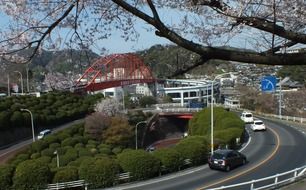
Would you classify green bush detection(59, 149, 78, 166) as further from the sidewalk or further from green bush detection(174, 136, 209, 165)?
the sidewalk

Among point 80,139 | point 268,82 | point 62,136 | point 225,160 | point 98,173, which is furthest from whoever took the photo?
point 80,139

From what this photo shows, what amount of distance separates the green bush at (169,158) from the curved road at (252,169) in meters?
0.71

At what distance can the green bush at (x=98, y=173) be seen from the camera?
76.6 feet

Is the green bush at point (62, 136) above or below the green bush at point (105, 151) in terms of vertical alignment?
above

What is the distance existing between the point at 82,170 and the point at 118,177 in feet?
6.66

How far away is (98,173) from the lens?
2339 centimetres

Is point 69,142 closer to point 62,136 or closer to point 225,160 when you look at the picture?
point 62,136

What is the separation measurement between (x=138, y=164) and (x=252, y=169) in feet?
22.0

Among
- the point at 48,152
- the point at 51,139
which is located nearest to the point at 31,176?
the point at 48,152

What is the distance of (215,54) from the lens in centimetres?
674

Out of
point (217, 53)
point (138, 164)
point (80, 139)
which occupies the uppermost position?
point (217, 53)

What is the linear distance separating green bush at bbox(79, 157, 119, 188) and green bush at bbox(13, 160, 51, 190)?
183cm

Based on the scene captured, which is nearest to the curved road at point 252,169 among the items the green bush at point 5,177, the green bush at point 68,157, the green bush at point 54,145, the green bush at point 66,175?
the green bush at point 66,175

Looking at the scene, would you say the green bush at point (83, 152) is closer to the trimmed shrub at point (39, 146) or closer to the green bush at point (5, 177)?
the trimmed shrub at point (39, 146)
